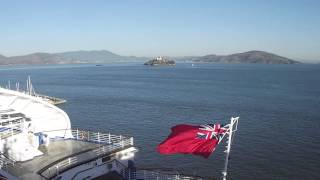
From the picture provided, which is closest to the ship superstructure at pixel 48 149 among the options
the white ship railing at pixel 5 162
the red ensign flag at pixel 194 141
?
the white ship railing at pixel 5 162

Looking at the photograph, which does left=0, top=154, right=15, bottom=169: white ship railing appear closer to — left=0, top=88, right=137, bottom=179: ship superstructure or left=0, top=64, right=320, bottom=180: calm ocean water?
left=0, top=88, right=137, bottom=179: ship superstructure

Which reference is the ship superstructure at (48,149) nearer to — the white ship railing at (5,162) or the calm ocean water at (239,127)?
the white ship railing at (5,162)

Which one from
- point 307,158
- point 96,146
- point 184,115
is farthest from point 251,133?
point 96,146

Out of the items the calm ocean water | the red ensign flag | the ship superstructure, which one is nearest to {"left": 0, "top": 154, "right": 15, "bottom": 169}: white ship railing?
Result: the ship superstructure

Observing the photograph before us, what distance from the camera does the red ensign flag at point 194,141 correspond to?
16.2 metres

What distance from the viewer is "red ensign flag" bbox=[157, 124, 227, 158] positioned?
1623cm

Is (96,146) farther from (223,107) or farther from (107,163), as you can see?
(223,107)

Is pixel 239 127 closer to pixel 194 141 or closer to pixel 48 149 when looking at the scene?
pixel 48 149

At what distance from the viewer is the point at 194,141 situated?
1659 cm

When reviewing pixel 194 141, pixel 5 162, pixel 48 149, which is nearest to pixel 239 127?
pixel 48 149

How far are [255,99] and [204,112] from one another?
79.3 ft

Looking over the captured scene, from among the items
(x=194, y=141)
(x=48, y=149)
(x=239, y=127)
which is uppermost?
(x=194, y=141)

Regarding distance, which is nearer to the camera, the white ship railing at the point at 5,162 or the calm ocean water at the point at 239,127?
the white ship railing at the point at 5,162

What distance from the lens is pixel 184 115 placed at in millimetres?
69125
